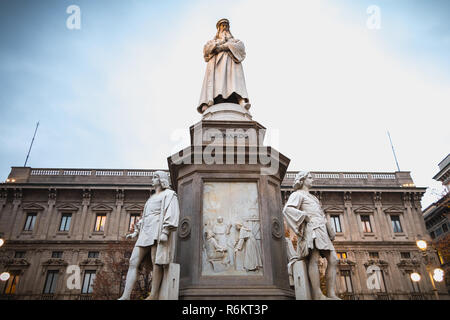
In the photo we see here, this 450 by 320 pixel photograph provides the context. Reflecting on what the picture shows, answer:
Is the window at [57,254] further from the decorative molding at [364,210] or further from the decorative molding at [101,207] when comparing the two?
the decorative molding at [364,210]

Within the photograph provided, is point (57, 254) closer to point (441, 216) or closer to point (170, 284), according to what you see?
point (170, 284)

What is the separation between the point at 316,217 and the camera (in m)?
5.39

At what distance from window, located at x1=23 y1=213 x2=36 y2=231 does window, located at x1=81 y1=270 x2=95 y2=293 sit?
22.2 ft

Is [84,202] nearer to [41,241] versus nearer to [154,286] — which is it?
[41,241]

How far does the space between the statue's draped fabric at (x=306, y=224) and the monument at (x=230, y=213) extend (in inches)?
23.4

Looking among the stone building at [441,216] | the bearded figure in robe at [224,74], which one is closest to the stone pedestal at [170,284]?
the bearded figure in robe at [224,74]

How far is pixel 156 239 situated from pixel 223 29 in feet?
23.2

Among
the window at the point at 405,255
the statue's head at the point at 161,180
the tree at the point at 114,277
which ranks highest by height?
the window at the point at 405,255

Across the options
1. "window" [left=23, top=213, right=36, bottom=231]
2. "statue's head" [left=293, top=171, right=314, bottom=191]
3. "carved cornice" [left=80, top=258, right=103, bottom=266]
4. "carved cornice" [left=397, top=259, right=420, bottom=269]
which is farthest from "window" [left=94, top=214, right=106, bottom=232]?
"carved cornice" [left=397, top=259, right=420, bottom=269]

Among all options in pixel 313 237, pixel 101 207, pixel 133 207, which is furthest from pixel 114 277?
pixel 313 237

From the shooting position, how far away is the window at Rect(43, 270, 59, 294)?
25.3 meters

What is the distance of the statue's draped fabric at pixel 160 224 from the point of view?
4887 mm
